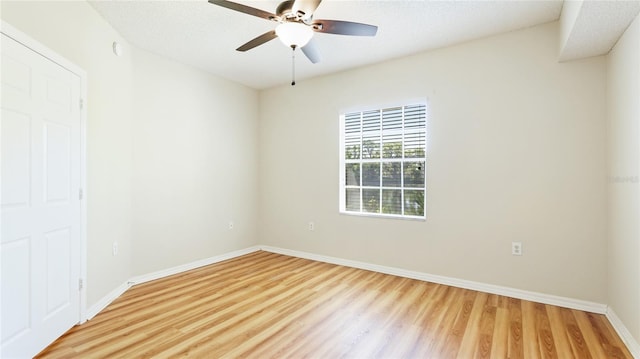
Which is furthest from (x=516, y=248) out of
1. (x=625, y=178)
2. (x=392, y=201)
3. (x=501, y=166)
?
(x=392, y=201)

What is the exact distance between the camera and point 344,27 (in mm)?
2260

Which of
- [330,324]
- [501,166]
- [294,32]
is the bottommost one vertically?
[330,324]

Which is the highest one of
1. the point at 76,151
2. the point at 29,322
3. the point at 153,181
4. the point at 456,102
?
the point at 456,102

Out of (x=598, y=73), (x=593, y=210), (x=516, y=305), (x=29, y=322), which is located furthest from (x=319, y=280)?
(x=598, y=73)

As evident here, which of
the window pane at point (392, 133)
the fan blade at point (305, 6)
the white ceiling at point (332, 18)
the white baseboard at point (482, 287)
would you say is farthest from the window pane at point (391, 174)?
the fan blade at point (305, 6)

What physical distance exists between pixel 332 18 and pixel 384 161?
190 cm

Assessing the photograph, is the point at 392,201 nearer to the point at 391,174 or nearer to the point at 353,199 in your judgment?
the point at 391,174

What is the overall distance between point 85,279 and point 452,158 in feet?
12.3

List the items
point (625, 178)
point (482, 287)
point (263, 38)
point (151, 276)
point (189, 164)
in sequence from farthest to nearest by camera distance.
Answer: point (189, 164) → point (151, 276) → point (482, 287) → point (263, 38) → point (625, 178)

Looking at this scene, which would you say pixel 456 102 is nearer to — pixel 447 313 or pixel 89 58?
pixel 447 313

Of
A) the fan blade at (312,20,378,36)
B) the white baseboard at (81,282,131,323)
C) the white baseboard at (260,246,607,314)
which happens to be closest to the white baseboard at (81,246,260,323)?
the white baseboard at (81,282,131,323)

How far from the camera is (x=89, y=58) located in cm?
266

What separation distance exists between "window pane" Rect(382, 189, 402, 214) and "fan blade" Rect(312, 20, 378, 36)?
216 cm

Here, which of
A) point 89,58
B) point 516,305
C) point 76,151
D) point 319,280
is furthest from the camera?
point 319,280
